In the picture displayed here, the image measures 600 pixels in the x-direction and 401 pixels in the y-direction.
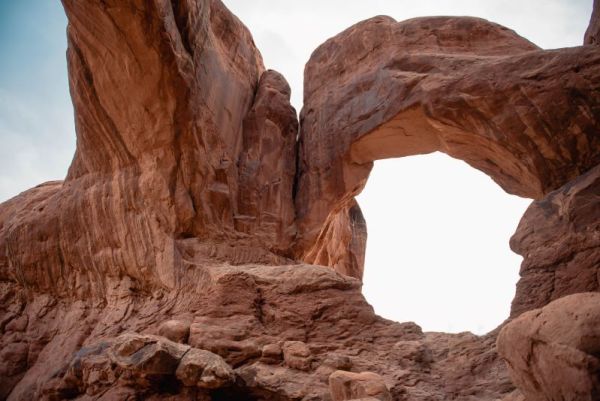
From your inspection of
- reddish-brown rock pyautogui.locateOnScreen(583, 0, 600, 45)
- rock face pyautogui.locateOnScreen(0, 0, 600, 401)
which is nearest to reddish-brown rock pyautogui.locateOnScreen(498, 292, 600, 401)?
rock face pyautogui.locateOnScreen(0, 0, 600, 401)

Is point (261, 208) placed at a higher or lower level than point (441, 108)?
lower

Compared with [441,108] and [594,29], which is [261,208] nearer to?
[441,108]

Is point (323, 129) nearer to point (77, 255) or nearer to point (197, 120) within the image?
point (197, 120)

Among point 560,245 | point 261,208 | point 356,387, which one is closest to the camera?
point 356,387

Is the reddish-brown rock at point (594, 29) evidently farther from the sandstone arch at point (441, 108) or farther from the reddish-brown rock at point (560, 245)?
the reddish-brown rock at point (560, 245)

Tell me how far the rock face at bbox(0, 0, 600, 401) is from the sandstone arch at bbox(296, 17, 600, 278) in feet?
0.15

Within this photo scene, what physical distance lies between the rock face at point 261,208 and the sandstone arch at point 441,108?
5 cm

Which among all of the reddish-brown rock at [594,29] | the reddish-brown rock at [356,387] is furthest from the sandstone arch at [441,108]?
the reddish-brown rock at [356,387]

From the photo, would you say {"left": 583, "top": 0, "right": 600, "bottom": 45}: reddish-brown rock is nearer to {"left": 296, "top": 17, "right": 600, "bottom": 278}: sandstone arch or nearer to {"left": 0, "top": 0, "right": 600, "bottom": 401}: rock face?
{"left": 0, "top": 0, "right": 600, "bottom": 401}: rock face

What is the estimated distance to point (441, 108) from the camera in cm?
1012

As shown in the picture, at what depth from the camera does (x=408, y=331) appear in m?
7.63

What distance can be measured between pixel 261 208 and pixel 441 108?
528 centimetres

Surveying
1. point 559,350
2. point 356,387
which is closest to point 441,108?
point 356,387

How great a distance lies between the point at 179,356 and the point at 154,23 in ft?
20.4
